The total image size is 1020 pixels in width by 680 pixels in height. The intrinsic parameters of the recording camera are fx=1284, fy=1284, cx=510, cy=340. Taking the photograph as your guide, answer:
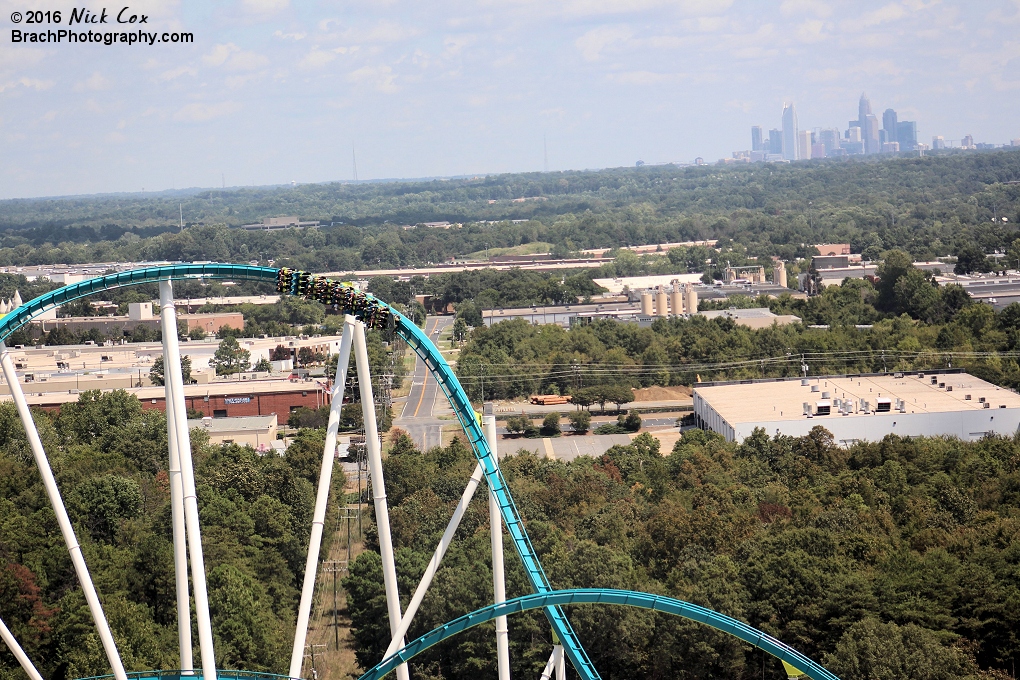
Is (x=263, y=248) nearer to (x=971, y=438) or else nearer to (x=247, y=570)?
(x=971, y=438)

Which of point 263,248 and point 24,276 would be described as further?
point 263,248

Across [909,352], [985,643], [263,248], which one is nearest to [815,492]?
[985,643]

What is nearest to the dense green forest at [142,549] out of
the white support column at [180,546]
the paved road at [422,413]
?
the white support column at [180,546]

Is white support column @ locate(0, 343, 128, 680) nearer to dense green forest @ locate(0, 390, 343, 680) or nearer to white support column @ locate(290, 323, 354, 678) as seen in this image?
white support column @ locate(290, 323, 354, 678)

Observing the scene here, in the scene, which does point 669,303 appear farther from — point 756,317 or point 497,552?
point 497,552

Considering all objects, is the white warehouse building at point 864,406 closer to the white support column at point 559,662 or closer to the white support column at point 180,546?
the white support column at point 559,662
